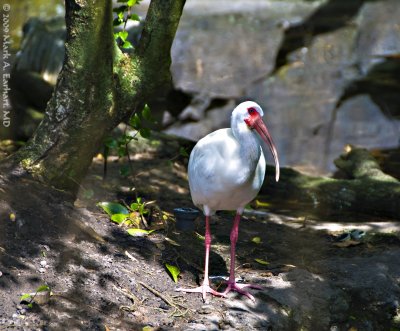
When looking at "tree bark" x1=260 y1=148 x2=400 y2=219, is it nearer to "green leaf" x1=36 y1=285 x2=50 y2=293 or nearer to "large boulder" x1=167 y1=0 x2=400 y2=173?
"large boulder" x1=167 y1=0 x2=400 y2=173

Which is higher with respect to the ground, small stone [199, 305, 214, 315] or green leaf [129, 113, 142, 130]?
green leaf [129, 113, 142, 130]

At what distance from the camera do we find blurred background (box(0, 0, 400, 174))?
10.4 meters

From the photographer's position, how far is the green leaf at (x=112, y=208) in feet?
18.7

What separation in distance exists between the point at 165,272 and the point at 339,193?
2.99 metres

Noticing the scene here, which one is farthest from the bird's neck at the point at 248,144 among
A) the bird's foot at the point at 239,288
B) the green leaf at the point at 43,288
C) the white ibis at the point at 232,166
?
the green leaf at the point at 43,288

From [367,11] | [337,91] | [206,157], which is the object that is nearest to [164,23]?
[206,157]

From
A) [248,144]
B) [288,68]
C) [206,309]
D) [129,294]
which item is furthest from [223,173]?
[288,68]

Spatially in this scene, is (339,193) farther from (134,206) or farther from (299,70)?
(299,70)

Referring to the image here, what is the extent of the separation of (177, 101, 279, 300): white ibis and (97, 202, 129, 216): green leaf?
0.88m

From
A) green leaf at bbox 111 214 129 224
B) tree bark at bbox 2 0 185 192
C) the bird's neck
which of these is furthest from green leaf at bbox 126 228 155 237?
the bird's neck

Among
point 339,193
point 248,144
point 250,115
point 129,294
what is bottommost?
point 339,193

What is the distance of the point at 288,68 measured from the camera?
11180mm

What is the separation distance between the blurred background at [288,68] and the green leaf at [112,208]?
451 centimetres

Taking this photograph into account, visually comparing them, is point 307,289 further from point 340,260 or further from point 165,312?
point 165,312
